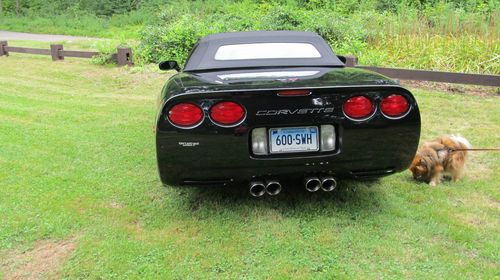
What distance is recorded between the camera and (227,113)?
2980mm

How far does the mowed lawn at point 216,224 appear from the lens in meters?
2.77

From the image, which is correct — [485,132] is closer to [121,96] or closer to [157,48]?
[121,96]

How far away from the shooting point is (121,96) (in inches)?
335

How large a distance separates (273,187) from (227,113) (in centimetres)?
65

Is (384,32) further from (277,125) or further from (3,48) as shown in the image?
(3,48)

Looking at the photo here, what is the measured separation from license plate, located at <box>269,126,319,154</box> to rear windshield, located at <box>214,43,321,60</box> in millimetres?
1124

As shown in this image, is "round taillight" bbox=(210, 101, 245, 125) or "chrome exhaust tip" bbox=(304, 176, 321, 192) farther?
"chrome exhaust tip" bbox=(304, 176, 321, 192)

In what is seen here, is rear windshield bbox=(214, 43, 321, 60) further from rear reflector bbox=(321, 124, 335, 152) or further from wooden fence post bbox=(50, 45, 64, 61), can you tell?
wooden fence post bbox=(50, 45, 64, 61)

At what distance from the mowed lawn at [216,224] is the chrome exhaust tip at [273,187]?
245 mm

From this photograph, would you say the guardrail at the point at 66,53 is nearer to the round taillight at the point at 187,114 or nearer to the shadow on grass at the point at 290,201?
the shadow on grass at the point at 290,201

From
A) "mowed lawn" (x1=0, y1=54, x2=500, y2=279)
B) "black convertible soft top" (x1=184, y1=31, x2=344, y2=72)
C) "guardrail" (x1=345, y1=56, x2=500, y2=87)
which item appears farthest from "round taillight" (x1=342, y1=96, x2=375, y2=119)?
"guardrail" (x1=345, y1=56, x2=500, y2=87)

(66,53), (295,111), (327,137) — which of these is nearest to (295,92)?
(295,111)

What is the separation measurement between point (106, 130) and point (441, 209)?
13.9ft

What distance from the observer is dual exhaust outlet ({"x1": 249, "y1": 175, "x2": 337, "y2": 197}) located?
316cm
